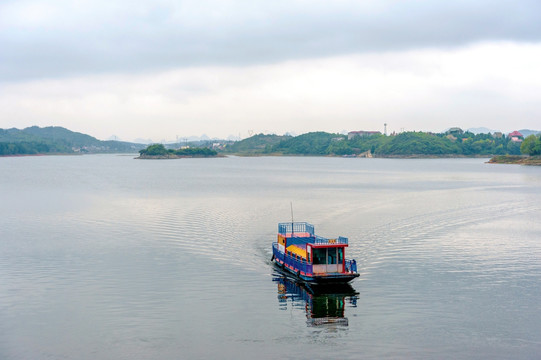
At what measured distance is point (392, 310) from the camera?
114 ft

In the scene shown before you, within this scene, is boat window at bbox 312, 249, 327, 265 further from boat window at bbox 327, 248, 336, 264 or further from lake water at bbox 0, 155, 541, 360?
lake water at bbox 0, 155, 541, 360

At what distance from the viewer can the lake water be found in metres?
29.2

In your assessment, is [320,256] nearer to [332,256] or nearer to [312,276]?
[332,256]

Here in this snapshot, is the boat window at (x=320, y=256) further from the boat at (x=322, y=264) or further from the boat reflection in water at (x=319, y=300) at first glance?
the boat reflection in water at (x=319, y=300)

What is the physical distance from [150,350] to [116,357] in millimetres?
1709

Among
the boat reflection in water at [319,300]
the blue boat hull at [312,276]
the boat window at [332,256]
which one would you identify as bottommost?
the boat reflection in water at [319,300]

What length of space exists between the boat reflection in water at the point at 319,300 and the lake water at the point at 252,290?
131 mm

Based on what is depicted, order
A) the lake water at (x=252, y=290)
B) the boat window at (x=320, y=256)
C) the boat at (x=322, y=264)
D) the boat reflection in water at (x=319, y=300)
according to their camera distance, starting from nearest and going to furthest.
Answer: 1. the lake water at (x=252, y=290)
2. the boat reflection in water at (x=319, y=300)
3. the boat at (x=322, y=264)
4. the boat window at (x=320, y=256)

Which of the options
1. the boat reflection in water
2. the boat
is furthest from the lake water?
the boat

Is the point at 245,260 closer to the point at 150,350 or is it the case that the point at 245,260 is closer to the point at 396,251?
the point at 396,251

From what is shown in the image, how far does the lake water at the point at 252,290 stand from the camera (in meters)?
29.2

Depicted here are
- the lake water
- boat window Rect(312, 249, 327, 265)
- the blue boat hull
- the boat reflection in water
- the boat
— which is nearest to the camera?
the lake water

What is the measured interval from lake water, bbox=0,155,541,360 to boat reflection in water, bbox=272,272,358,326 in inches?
5.2

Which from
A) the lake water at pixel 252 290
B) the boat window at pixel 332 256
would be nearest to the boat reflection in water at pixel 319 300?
the lake water at pixel 252 290
